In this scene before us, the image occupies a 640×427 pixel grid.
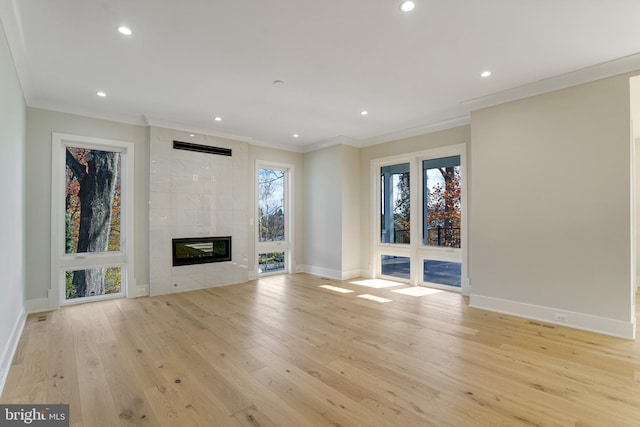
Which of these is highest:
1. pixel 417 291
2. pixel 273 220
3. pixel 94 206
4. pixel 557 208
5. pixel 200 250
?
pixel 94 206

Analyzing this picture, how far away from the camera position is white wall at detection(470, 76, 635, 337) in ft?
10.8

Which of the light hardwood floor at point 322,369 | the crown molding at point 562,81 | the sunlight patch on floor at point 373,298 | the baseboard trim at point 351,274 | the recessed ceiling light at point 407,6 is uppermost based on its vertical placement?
the recessed ceiling light at point 407,6

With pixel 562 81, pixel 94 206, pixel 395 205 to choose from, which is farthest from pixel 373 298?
pixel 94 206

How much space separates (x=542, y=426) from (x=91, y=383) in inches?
125

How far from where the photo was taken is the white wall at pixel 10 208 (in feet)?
8.33

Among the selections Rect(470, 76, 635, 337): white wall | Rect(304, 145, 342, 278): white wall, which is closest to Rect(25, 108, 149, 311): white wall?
Rect(304, 145, 342, 278): white wall

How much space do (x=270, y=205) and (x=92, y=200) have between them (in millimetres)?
3226

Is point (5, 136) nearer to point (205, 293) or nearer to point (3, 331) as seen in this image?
point (3, 331)

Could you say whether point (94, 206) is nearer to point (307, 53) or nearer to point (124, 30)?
point (124, 30)

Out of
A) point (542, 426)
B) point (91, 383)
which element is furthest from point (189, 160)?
point (542, 426)

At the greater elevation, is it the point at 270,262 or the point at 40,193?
the point at 40,193

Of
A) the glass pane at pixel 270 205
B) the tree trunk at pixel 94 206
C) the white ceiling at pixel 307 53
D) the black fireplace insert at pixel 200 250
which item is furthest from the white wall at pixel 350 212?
the tree trunk at pixel 94 206

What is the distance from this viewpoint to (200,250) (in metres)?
5.65

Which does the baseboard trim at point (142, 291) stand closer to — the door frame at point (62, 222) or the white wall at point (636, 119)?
the door frame at point (62, 222)
